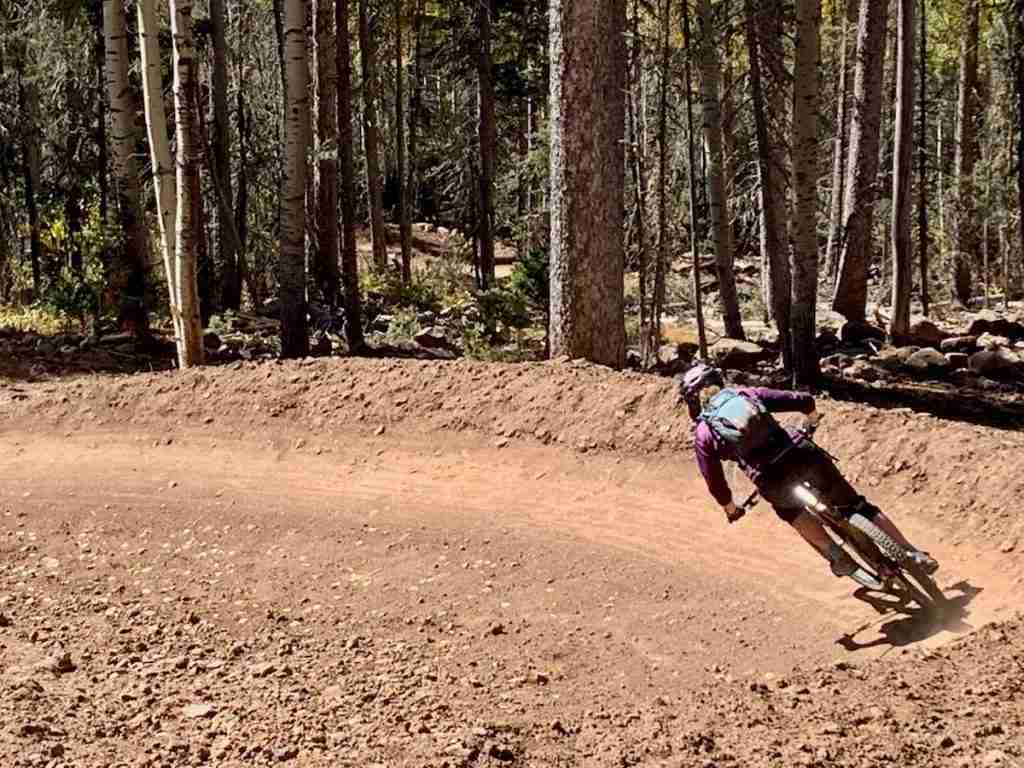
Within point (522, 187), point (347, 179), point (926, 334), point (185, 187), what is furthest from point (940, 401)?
point (522, 187)

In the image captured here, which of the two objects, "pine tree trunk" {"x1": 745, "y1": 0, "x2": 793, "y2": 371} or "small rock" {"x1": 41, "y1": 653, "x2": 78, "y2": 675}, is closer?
"small rock" {"x1": 41, "y1": 653, "x2": 78, "y2": 675}

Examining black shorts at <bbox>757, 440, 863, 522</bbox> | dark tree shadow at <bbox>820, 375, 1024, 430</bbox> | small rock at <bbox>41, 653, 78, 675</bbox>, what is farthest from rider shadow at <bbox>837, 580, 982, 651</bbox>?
dark tree shadow at <bbox>820, 375, 1024, 430</bbox>

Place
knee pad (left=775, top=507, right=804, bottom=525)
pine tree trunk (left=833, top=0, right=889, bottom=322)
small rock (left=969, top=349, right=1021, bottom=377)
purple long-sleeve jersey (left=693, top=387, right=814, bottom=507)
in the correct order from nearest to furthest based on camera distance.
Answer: knee pad (left=775, top=507, right=804, bottom=525) → purple long-sleeve jersey (left=693, top=387, right=814, bottom=507) → pine tree trunk (left=833, top=0, right=889, bottom=322) → small rock (left=969, top=349, right=1021, bottom=377)

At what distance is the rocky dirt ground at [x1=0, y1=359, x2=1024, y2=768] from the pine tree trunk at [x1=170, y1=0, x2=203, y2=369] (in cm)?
146

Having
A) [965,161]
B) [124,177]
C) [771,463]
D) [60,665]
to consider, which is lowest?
[60,665]

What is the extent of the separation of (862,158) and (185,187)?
11461mm

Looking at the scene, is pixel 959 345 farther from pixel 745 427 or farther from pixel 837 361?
pixel 745 427

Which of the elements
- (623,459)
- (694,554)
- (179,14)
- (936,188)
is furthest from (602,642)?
(936,188)

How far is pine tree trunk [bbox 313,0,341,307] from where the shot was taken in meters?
18.5

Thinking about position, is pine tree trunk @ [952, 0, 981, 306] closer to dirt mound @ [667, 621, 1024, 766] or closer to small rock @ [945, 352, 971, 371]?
small rock @ [945, 352, 971, 371]

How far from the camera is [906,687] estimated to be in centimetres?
525

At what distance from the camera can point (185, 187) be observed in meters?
13.3

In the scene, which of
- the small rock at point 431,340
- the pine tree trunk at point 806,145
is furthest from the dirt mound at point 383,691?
the small rock at point 431,340

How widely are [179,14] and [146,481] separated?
6224 mm
